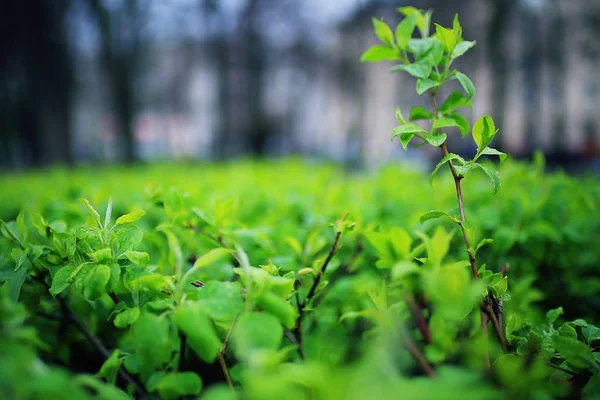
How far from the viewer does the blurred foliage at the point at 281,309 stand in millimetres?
604

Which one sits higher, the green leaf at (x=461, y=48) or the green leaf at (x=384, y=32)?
the green leaf at (x=384, y=32)

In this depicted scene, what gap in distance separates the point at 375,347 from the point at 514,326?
1.84ft

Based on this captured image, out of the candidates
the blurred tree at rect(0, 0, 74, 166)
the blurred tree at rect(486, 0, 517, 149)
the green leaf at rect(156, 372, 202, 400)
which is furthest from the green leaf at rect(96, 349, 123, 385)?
the blurred tree at rect(0, 0, 74, 166)

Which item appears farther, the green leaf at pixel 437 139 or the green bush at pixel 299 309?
the green leaf at pixel 437 139

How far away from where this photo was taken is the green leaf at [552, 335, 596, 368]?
75 cm

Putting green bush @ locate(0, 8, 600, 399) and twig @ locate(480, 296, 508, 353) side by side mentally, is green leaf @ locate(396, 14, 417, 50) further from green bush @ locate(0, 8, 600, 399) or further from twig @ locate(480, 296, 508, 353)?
twig @ locate(480, 296, 508, 353)

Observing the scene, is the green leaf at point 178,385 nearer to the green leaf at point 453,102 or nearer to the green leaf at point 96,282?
the green leaf at point 96,282

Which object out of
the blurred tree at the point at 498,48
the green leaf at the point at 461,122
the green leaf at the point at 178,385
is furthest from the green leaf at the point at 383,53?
the blurred tree at the point at 498,48

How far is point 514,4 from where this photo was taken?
12.4 m

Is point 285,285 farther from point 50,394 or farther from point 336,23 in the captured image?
point 336,23

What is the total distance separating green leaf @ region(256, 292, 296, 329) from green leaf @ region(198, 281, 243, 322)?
5 cm

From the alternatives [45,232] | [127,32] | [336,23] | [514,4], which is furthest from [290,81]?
[45,232]

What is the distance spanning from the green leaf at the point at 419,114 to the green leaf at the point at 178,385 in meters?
0.87

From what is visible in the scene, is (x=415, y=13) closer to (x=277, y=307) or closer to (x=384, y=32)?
(x=384, y=32)
